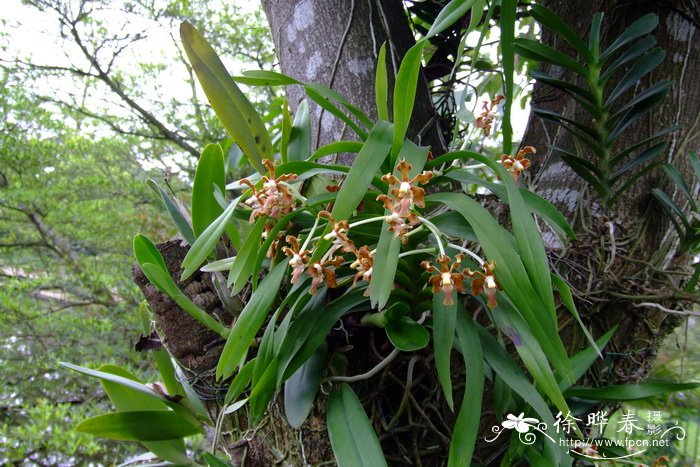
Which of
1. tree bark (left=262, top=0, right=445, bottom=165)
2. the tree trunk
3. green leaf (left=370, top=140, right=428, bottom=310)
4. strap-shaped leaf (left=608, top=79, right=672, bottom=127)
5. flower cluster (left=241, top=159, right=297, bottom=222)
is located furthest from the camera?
tree bark (left=262, top=0, right=445, bottom=165)

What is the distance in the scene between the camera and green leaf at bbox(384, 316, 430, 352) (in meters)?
0.49

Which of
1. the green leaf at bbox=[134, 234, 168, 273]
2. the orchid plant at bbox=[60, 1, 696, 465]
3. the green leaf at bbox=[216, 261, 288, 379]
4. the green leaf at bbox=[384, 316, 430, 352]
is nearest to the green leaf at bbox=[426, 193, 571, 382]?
the orchid plant at bbox=[60, 1, 696, 465]

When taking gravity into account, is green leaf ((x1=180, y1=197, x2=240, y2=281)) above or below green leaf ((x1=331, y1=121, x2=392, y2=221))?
below

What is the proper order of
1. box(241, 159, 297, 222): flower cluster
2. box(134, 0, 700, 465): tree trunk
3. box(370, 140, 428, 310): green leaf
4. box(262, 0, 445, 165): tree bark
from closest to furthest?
1. box(370, 140, 428, 310): green leaf
2. box(241, 159, 297, 222): flower cluster
3. box(134, 0, 700, 465): tree trunk
4. box(262, 0, 445, 165): tree bark

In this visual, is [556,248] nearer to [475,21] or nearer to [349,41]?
[475,21]

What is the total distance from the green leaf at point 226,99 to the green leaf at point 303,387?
0.27 metres

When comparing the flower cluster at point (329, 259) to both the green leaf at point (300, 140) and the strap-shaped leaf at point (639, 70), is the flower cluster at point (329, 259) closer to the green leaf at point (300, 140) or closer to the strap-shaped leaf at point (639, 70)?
the green leaf at point (300, 140)

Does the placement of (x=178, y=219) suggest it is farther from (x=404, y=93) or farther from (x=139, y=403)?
(x=404, y=93)

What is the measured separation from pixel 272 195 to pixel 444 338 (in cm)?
22

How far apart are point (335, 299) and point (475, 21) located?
405 mm

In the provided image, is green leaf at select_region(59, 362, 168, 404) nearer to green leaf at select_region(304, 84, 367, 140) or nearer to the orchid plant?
the orchid plant

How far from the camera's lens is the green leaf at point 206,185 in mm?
652

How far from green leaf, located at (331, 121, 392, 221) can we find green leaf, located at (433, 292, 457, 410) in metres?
0.13

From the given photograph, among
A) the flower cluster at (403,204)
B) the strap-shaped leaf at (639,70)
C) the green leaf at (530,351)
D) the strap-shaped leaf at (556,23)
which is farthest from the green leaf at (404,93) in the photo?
the strap-shaped leaf at (639,70)
